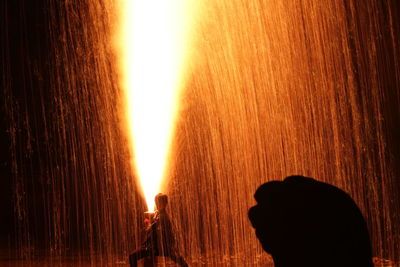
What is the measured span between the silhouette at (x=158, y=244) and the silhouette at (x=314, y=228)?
219 inches

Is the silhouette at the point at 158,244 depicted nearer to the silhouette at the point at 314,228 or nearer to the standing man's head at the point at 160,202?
the standing man's head at the point at 160,202

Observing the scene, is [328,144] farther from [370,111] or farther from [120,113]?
[120,113]

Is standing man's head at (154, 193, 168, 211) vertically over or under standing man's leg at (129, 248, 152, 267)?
over

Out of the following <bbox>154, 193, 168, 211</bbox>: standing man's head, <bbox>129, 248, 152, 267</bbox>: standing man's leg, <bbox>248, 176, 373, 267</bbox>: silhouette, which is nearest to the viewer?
<bbox>248, 176, 373, 267</bbox>: silhouette

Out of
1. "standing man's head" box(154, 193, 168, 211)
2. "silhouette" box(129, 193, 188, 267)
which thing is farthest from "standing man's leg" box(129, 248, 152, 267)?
"standing man's head" box(154, 193, 168, 211)

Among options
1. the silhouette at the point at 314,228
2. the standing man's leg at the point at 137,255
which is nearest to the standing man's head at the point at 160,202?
the standing man's leg at the point at 137,255

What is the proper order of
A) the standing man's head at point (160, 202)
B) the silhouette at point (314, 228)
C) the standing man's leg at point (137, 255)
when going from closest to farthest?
the silhouette at point (314, 228) → the standing man's leg at point (137, 255) → the standing man's head at point (160, 202)

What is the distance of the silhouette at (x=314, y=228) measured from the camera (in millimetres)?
1956

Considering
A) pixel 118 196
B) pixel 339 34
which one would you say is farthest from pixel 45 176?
pixel 339 34

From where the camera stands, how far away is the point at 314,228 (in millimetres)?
1958

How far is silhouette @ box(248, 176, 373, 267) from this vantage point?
1.96 metres

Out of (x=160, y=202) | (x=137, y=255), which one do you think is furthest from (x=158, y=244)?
(x=160, y=202)

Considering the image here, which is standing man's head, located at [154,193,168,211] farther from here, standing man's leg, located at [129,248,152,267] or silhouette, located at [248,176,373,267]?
silhouette, located at [248,176,373,267]

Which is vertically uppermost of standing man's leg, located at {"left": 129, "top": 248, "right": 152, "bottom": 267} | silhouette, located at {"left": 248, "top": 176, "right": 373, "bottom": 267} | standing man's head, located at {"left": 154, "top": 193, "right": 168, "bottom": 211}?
silhouette, located at {"left": 248, "top": 176, "right": 373, "bottom": 267}
